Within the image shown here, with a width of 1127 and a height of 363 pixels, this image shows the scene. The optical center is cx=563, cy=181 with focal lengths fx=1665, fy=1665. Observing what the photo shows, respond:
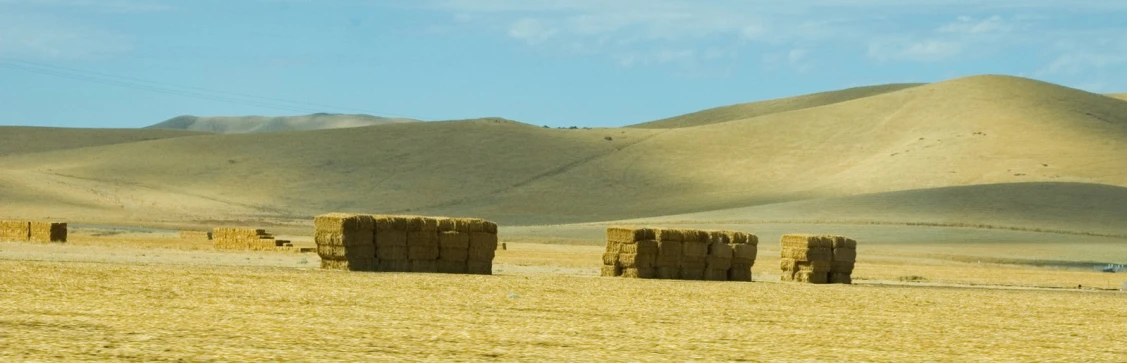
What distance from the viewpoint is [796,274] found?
37.2 meters

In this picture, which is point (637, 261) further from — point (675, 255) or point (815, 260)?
point (815, 260)

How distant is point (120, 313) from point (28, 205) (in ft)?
279

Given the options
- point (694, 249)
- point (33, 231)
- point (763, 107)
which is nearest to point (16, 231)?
point (33, 231)

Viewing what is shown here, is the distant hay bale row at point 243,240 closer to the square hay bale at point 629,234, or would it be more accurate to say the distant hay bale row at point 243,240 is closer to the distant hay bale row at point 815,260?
the square hay bale at point 629,234

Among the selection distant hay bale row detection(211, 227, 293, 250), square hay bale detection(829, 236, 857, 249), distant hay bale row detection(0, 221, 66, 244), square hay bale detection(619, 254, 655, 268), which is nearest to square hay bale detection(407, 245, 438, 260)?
square hay bale detection(619, 254, 655, 268)

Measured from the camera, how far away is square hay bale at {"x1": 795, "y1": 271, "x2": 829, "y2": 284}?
36.9m

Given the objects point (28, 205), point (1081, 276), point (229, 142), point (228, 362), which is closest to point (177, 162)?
point (229, 142)

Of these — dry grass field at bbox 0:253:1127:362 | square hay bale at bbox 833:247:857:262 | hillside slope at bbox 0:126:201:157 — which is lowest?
dry grass field at bbox 0:253:1127:362

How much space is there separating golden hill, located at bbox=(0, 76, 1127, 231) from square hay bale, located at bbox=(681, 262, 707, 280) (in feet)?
219

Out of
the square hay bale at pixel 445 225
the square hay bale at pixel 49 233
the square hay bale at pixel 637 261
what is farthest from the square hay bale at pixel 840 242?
the square hay bale at pixel 49 233

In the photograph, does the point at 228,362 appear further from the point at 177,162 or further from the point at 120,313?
the point at 177,162

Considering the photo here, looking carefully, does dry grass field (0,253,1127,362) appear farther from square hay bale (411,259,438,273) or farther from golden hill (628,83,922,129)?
golden hill (628,83,922,129)

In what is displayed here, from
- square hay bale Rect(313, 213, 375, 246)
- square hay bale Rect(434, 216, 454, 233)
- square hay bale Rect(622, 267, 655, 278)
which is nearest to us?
square hay bale Rect(313, 213, 375, 246)

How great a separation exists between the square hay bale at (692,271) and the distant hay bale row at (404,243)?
13.3ft
